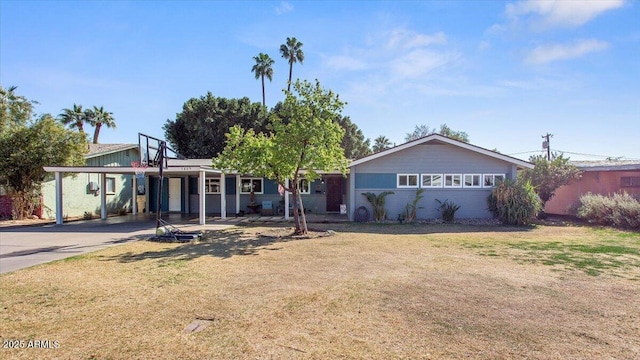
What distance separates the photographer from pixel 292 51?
120 feet

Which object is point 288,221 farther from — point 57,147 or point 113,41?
point 57,147

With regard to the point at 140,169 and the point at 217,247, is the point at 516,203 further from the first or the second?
the point at 140,169

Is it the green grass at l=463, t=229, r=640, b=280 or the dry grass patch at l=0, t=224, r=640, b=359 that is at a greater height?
the dry grass patch at l=0, t=224, r=640, b=359

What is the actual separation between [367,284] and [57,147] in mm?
17143

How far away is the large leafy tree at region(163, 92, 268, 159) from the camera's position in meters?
28.0

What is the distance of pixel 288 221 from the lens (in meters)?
15.8

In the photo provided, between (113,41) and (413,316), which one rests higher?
(113,41)

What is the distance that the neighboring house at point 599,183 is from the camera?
1647 centimetres

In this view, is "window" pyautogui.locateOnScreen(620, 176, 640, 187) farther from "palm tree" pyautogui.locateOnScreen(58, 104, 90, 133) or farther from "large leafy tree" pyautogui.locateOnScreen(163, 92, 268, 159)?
"palm tree" pyautogui.locateOnScreen(58, 104, 90, 133)

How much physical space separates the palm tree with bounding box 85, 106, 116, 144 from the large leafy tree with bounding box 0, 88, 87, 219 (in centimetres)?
1675

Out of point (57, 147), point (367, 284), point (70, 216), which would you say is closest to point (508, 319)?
point (367, 284)

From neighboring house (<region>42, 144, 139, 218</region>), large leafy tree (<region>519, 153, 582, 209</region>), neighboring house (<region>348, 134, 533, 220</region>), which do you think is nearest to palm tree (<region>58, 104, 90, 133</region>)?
neighboring house (<region>42, 144, 139, 218</region>)

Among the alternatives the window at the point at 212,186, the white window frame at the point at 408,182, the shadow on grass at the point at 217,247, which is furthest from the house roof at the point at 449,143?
the window at the point at 212,186

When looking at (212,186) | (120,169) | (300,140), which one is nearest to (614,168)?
(300,140)
